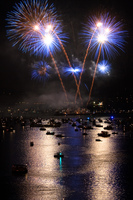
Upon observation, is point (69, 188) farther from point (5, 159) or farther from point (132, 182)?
point (5, 159)

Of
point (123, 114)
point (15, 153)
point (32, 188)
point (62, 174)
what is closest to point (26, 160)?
point (15, 153)

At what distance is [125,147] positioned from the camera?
49656 mm

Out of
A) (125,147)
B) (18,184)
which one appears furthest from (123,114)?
(18,184)

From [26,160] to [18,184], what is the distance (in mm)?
11519

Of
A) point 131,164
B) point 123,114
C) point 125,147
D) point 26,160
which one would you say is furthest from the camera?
point 123,114

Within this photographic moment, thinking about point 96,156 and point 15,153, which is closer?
point 96,156

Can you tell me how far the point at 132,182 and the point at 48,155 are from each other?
16.4 m

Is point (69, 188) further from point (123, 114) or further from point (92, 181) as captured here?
point (123, 114)

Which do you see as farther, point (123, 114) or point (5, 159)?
point (123, 114)

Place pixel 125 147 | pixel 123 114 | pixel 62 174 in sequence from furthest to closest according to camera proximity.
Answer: pixel 123 114 < pixel 125 147 < pixel 62 174

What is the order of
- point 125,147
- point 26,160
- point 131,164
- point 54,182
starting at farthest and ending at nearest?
point 125,147
point 26,160
point 131,164
point 54,182

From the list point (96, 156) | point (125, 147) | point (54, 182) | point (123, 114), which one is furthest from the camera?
point (123, 114)

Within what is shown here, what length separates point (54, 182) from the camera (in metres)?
27.3

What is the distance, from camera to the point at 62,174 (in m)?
30.2
